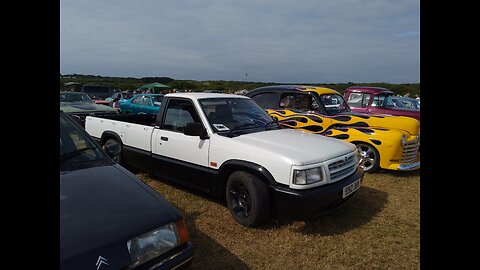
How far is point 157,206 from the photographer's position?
7.18 feet

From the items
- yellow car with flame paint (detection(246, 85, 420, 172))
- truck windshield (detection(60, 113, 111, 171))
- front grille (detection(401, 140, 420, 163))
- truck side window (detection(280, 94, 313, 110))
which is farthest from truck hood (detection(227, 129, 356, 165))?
truck side window (detection(280, 94, 313, 110))

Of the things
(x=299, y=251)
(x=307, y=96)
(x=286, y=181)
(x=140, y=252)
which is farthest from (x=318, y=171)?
(x=307, y=96)

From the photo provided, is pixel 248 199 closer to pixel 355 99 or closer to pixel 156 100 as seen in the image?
pixel 355 99

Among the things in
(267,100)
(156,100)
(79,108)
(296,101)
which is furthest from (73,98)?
(296,101)

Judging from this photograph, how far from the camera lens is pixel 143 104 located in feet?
43.3

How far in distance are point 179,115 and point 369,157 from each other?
159 inches

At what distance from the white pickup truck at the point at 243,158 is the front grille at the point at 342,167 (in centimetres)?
1

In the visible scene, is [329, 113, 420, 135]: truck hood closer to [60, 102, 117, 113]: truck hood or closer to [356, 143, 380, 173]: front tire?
[356, 143, 380, 173]: front tire

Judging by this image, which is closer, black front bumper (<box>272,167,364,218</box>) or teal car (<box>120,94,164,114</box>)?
black front bumper (<box>272,167,364,218</box>)

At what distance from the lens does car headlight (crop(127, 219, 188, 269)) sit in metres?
1.85

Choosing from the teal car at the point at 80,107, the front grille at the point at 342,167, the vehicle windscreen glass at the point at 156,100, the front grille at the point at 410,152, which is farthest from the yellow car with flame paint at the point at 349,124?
the vehicle windscreen glass at the point at 156,100

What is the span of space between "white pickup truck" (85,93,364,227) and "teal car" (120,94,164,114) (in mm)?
7405

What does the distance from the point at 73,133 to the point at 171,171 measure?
6.07 feet
